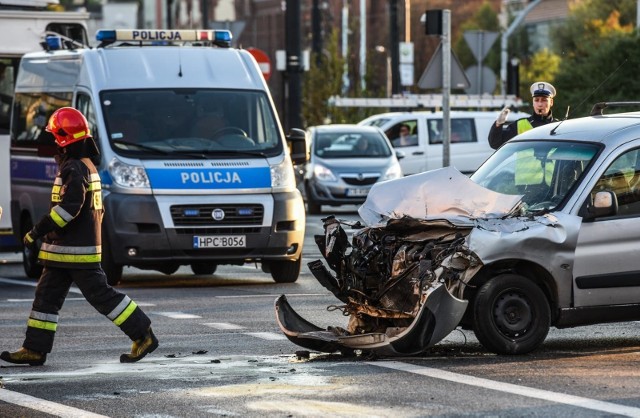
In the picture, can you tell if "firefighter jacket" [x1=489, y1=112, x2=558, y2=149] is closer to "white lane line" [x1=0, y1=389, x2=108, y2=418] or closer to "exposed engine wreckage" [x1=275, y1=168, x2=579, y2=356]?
"exposed engine wreckage" [x1=275, y1=168, x2=579, y2=356]

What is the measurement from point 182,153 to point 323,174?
13199 mm

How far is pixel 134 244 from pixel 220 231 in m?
0.83

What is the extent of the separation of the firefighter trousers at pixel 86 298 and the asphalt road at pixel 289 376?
20cm

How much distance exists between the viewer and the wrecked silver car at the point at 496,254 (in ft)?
36.5

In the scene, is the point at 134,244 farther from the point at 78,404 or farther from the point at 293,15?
the point at 293,15

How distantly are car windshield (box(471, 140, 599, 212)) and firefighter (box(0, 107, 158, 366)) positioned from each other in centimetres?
259

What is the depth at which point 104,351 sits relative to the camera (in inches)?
481

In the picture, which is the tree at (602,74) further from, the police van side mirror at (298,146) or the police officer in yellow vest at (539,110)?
the police officer in yellow vest at (539,110)

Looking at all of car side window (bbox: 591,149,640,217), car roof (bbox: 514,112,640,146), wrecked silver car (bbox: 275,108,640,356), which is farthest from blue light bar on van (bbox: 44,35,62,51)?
car side window (bbox: 591,149,640,217)

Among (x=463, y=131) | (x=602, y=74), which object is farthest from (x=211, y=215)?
(x=602, y=74)

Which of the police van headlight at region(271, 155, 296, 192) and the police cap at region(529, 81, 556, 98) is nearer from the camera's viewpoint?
the police cap at region(529, 81, 556, 98)

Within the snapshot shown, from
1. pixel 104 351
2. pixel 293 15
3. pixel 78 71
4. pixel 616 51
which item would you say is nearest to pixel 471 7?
pixel 616 51

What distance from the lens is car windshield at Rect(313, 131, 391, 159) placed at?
31344 mm

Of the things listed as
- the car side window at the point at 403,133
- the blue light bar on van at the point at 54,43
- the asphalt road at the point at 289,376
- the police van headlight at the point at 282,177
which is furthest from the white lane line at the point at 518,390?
the car side window at the point at 403,133
